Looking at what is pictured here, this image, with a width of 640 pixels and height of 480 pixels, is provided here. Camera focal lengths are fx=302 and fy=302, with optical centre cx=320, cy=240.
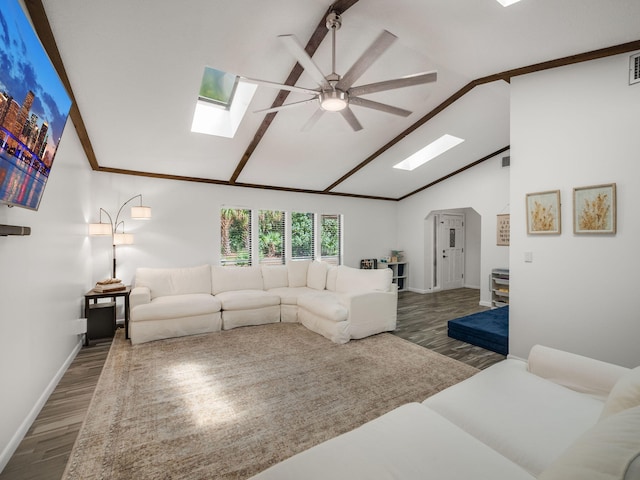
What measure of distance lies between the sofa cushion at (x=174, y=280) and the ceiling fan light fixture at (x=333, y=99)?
3.44m

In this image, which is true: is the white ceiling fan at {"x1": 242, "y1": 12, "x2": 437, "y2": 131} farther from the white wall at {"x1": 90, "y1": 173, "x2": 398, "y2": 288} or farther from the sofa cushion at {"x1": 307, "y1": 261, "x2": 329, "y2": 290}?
the white wall at {"x1": 90, "y1": 173, "x2": 398, "y2": 288}

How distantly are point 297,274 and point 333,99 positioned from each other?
3605mm

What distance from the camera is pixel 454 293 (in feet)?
24.6

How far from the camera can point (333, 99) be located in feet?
8.32

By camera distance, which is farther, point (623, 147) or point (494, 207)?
point (494, 207)

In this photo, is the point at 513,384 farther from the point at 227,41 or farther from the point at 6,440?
the point at 227,41

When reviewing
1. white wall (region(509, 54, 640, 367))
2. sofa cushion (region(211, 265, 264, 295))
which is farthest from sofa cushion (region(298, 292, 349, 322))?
white wall (region(509, 54, 640, 367))

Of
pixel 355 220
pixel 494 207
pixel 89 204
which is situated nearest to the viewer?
pixel 89 204

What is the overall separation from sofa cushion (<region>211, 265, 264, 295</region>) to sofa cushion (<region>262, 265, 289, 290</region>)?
0.09 meters

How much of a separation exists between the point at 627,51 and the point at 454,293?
5.76 metres

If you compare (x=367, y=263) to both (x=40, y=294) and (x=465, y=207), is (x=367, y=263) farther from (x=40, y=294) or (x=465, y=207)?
(x=40, y=294)

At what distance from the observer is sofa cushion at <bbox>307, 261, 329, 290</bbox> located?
5297 mm

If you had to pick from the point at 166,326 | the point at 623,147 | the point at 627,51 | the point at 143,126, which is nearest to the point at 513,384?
the point at 623,147

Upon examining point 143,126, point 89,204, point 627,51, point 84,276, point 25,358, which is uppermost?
point 627,51
